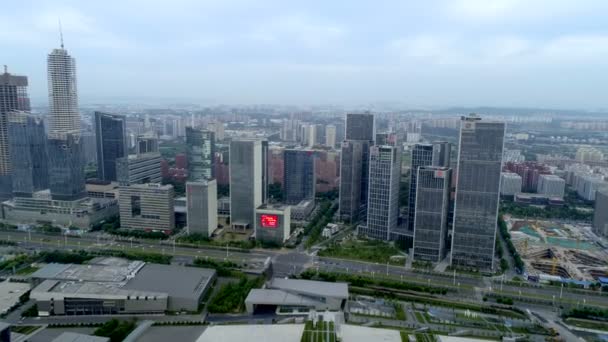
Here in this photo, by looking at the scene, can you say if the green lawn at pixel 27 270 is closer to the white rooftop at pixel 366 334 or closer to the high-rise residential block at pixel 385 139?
the white rooftop at pixel 366 334

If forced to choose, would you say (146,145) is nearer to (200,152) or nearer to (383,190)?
(200,152)

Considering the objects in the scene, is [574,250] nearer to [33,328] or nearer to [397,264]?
[397,264]

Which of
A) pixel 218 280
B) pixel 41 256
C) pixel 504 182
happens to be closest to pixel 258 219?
pixel 218 280

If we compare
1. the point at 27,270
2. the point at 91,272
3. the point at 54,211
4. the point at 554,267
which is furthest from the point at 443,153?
the point at 54,211

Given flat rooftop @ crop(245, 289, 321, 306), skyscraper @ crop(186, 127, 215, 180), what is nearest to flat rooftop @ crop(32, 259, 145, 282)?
flat rooftop @ crop(245, 289, 321, 306)

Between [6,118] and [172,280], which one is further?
[6,118]
